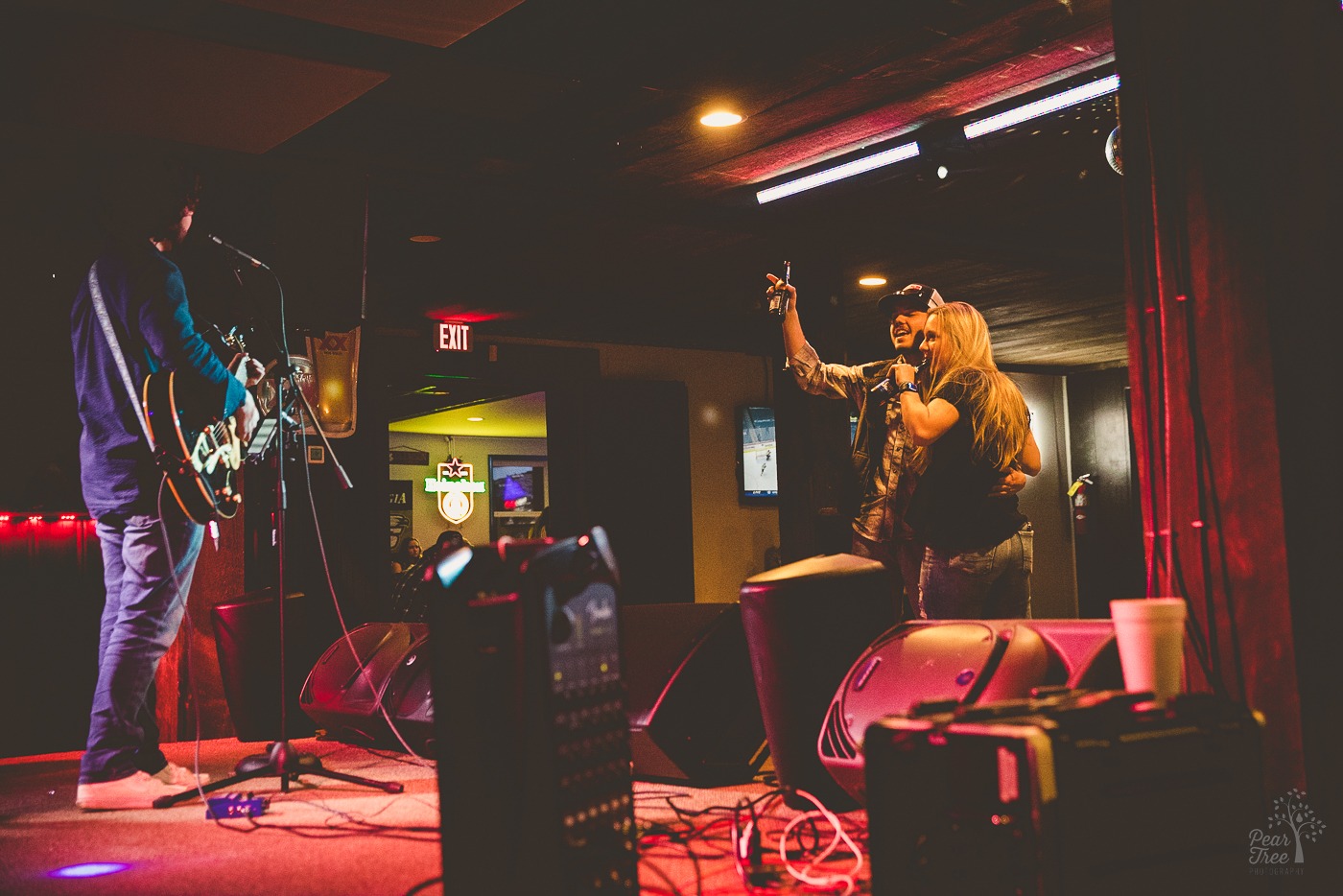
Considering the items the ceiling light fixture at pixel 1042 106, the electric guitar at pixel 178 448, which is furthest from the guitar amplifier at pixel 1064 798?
the ceiling light fixture at pixel 1042 106

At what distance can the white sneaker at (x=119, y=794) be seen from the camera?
3.15 meters

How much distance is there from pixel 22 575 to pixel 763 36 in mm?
4132

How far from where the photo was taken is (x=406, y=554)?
1182 centimetres

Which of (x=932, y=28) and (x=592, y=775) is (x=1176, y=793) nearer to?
(x=592, y=775)

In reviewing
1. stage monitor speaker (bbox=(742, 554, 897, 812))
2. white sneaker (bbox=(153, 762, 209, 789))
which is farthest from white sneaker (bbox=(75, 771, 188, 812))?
stage monitor speaker (bbox=(742, 554, 897, 812))

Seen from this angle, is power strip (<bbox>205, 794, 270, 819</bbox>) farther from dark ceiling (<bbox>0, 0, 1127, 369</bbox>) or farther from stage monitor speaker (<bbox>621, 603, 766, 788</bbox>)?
dark ceiling (<bbox>0, 0, 1127, 369</bbox>)

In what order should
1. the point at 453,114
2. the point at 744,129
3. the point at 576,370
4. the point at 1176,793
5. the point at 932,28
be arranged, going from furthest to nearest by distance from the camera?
the point at 576,370, the point at 744,129, the point at 453,114, the point at 932,28, the point at 1176,793

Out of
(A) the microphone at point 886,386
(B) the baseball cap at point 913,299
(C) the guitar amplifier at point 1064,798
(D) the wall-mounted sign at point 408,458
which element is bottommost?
(C) the guitar amplifier at point 1064,798

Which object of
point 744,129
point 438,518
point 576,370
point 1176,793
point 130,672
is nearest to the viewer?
point 1176,793

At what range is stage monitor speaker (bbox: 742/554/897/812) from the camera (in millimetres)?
2822

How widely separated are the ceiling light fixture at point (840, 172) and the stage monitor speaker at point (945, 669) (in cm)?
317

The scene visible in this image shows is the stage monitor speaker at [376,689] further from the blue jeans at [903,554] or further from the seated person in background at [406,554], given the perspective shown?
the seated person in background at [406,554]

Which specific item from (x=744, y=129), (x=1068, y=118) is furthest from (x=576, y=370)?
(x=1068, y=118)

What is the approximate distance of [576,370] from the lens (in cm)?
948
